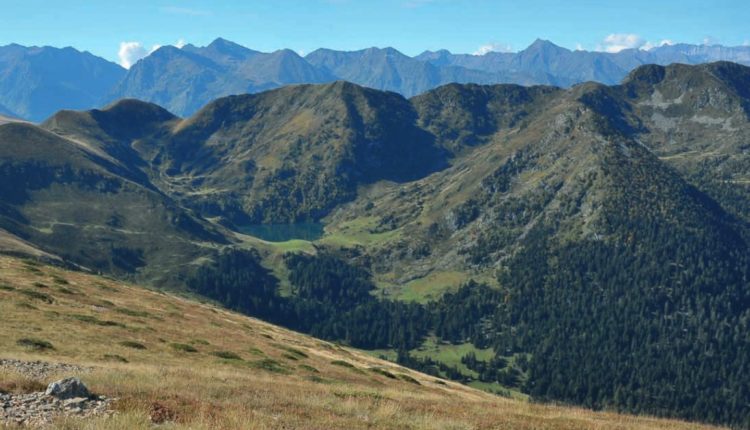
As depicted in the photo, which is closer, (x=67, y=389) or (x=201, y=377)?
(x=67, y=389)

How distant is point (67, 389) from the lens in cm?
2183

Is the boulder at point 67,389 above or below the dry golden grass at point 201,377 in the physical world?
above

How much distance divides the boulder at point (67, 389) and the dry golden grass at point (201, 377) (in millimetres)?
1678

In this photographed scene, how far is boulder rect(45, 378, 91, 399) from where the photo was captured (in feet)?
71.1

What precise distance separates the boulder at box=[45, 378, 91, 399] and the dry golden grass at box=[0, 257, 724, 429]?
1678 mm

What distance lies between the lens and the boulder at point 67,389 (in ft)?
71.1

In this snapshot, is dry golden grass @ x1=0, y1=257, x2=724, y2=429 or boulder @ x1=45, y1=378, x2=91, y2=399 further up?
boulder @ x1=45, y1=378, x2=91, y2=399

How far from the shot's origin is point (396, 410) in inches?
1120

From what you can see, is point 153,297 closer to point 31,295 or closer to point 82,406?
point 31,295

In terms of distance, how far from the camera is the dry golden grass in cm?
2325

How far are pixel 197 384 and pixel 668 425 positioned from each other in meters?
29.7

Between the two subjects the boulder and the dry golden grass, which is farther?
the dry golden grass

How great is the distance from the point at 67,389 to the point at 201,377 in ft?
45.0

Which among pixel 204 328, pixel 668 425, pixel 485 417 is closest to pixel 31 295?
pixel 204 328
